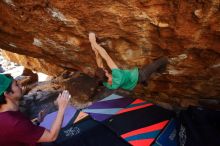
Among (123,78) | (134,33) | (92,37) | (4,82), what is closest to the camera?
(4,82)

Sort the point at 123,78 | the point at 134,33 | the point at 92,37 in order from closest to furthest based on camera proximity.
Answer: the point at 123,78 → the point at 134,33 → the point at 92,37

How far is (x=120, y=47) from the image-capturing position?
4.54 m

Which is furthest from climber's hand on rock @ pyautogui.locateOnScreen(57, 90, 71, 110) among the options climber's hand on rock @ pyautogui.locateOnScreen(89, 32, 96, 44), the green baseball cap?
climber's hand on rock @ pyautogui.locateOnScreen(89, 32, 96, 44)

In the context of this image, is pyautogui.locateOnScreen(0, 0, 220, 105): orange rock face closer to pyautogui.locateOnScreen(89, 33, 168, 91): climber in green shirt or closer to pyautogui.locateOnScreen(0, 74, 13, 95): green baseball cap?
pyautogui.locateOnScreen(89, 33, 168, 91): climber in green shirt

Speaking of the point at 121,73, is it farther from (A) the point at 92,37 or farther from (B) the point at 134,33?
(A) the point at 92,37

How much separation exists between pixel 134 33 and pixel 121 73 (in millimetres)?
723

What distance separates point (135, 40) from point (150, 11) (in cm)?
75

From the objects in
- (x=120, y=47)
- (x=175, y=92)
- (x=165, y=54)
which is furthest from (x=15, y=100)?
(x=175, y=92)

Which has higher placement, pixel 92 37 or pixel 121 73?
pixel 92 37

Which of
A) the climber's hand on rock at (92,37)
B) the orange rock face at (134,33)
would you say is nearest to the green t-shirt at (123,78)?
the orange rock face at (134,33)

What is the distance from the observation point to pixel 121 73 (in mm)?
3787

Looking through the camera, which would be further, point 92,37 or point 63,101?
point 92,37

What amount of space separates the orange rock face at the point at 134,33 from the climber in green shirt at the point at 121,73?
0.46ft

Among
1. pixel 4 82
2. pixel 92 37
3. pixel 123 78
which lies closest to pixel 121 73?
pixel 123 78
